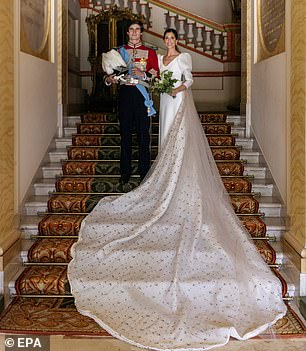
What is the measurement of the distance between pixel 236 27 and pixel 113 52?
456 cm

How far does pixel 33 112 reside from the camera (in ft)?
18.5

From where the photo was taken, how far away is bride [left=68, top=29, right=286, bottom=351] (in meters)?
3.71

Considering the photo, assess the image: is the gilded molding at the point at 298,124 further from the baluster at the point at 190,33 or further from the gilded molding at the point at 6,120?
the baluster at the point at 190,33

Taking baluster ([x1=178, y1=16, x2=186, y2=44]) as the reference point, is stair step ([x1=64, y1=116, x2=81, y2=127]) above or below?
below

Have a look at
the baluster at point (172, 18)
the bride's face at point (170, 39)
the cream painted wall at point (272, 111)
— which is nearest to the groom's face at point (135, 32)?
the bride's face at point (170, 39)

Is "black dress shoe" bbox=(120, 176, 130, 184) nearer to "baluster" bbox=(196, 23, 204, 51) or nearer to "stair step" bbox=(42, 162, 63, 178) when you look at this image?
"stair step" bbox=(42, 162, 63, 178)

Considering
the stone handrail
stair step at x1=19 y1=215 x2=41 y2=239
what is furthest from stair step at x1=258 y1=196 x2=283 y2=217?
the stone handrail

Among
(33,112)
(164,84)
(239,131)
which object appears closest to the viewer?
(164,84)

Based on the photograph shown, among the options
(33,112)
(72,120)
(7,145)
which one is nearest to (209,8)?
(72,120)

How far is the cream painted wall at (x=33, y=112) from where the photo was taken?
16.8 feet

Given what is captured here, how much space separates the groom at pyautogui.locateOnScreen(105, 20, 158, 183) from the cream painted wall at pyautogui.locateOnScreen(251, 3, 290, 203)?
1.26 m
